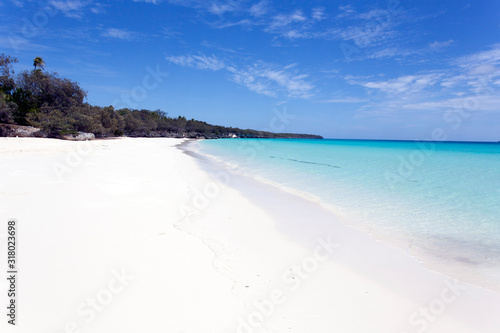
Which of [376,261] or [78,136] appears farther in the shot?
[78,136]

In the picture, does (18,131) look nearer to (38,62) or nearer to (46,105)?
(46,105)

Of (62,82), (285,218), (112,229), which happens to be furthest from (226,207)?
(62,82)

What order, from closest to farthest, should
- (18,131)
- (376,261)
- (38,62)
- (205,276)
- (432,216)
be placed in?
(205,276) → (376,261) → (432,216) → (18,131) → (38,62)

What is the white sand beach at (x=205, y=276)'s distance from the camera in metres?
2.30

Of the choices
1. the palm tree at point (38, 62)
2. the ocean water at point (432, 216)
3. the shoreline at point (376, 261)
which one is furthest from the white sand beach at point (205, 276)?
the palm tree at point (38, 62)

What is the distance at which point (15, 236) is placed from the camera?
11.0ft

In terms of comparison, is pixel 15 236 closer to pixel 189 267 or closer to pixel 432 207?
pixel 189 267

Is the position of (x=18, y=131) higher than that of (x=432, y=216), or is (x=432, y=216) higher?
(x=18, y=131)

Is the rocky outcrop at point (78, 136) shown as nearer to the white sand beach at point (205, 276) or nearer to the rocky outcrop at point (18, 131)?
the rocky outcrop at point (18, 131)

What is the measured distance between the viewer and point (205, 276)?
2.99 metres

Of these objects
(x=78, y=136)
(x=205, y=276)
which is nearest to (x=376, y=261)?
(x=205, y=276)

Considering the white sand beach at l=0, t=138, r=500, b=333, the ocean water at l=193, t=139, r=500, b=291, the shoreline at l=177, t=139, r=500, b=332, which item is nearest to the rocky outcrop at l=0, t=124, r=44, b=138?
the white sand beach at l=0, t=138, r=500, b=333

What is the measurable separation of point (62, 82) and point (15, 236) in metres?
38.1

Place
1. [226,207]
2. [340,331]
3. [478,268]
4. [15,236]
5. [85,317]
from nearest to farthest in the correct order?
1. [85,317]
2. [340,331]
3. [15,236]
4. [478,268]
5. [226,207]
